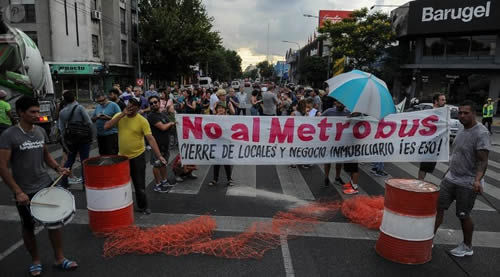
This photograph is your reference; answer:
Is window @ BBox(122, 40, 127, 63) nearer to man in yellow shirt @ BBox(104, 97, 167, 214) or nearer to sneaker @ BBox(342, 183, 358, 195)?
man in yellow shirt @ BBox(104, 97, 167, 214)

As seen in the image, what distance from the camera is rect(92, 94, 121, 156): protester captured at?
22.5 feet

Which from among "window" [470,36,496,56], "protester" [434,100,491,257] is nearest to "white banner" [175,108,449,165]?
"protester" [434,100,491,257]

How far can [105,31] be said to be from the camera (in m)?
35.9

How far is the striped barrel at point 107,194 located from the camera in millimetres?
4691

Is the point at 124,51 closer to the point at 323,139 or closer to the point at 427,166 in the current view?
the point at 323,139

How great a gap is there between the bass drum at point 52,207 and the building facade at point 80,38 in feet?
70.1

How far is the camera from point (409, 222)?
4.14 m

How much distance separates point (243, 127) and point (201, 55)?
35363 millimetres

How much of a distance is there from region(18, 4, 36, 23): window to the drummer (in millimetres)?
29713

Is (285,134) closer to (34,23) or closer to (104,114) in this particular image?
(104,114)

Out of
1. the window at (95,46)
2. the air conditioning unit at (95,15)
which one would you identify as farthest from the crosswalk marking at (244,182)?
the air conditioning unit at (95,15)

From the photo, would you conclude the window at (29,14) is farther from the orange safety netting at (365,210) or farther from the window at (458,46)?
the window at (458,46)

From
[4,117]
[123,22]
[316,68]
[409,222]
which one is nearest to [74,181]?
[4,117]

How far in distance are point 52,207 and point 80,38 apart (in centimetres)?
3121
